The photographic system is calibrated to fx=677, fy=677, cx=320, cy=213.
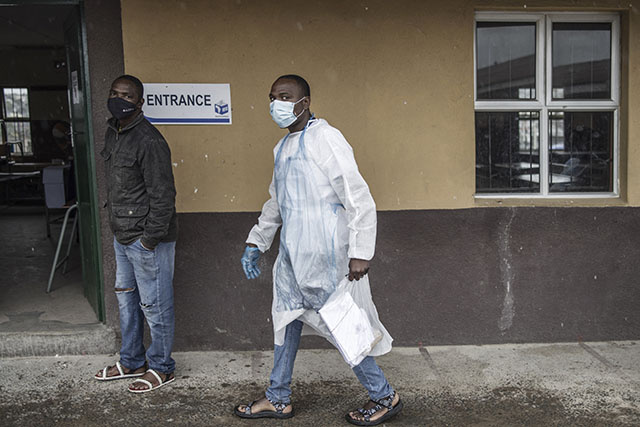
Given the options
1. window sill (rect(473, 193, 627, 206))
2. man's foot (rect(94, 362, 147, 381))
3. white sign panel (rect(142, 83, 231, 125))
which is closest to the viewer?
man's foot (rect(94, 362, 147, 381))

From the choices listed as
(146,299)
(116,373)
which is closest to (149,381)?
(116,373)

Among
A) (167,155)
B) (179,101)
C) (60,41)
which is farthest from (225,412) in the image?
(60,41)

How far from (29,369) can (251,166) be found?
6.80 feet

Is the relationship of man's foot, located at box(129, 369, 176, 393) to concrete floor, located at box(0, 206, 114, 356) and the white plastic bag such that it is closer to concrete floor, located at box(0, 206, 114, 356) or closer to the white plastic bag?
concrete floor, located at box(0, 206, 114, 356)

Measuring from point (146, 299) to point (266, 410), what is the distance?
3.36 feet

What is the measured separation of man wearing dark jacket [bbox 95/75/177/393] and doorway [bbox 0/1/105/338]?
0.71 meters

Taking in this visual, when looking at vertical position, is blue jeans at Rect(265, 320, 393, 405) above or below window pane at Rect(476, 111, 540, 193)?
below

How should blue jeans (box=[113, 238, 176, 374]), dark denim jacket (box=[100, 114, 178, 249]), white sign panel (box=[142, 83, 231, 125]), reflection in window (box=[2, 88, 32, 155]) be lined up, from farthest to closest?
reflection in window (box=[2, 88, 32, 155]) → white sign panel (box=[142, 83, 231, 125]) → blue jeans (box=[113, 238, 176, 374]) → dark denim jacket (box=[100, 114, 178, 249])

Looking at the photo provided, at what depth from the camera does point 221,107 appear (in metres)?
4.76

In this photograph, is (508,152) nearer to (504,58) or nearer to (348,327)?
(504,58)

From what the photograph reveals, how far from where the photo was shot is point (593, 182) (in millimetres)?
5102

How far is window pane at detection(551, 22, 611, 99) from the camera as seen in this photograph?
4.98m

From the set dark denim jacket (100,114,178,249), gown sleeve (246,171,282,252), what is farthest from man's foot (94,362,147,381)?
gown sleeve (246,171,282,252)

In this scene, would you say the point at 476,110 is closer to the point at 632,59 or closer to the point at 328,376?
the point at 632,59
